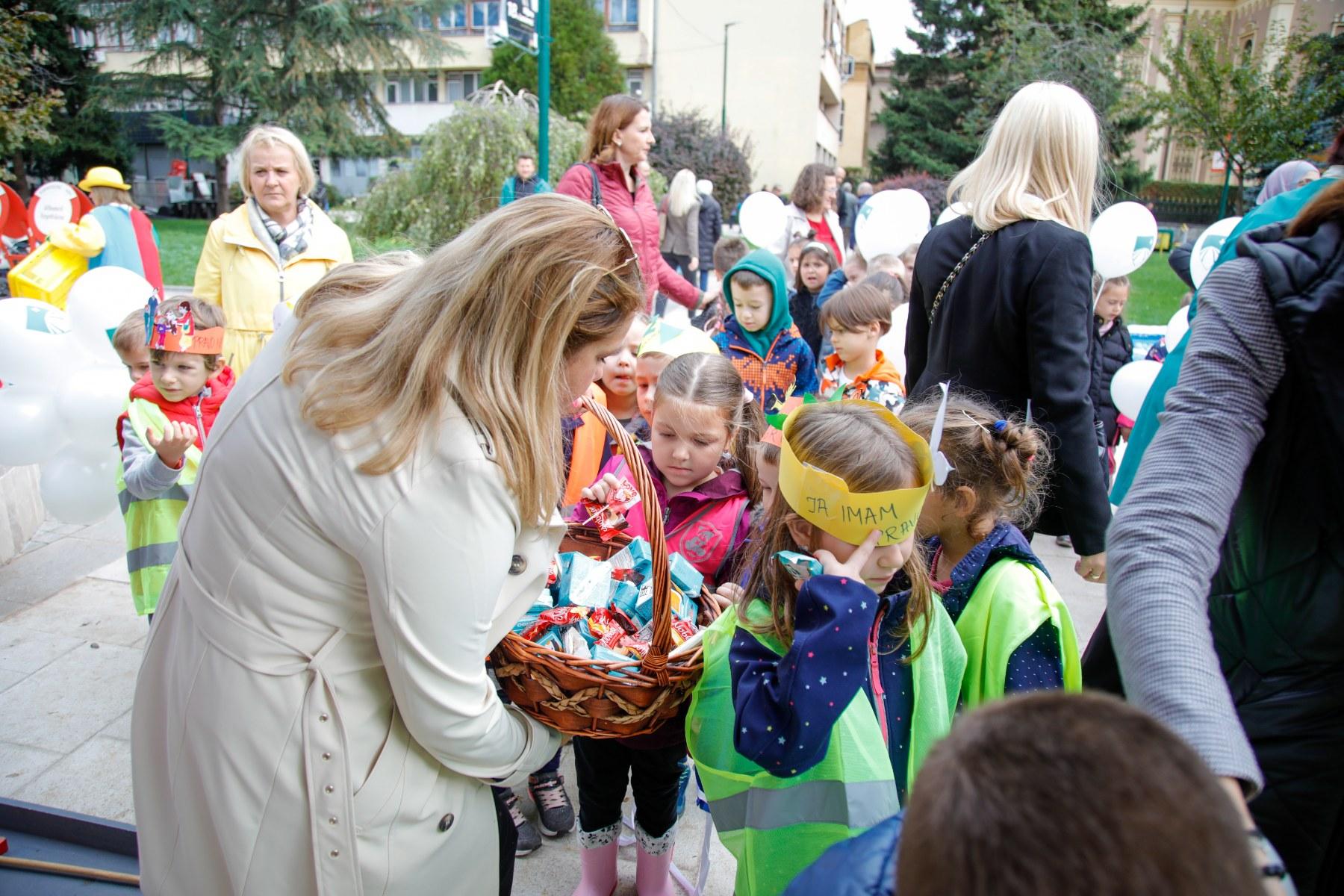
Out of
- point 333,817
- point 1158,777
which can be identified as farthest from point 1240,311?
point 333,817

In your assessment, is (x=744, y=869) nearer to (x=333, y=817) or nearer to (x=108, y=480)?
(x=333, y=817)

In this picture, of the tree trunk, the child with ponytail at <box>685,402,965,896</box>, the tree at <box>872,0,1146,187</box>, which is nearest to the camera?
the child with ponytail at <box>685,402,965,896</box>

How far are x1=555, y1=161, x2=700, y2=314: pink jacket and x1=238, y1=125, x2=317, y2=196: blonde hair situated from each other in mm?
1110

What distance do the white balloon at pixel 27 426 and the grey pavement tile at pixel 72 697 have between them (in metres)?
0.80

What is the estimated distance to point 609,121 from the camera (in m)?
4.39

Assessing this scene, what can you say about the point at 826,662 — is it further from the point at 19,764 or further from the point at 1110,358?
the point at 1110,358

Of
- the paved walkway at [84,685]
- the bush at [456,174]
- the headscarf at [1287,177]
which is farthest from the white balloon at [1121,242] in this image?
the bush at [456,174]

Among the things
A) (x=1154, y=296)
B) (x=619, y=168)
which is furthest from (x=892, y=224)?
(x=1154, y=296)

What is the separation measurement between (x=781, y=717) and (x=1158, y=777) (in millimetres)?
774

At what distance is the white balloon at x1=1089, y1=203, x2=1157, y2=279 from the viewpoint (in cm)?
504

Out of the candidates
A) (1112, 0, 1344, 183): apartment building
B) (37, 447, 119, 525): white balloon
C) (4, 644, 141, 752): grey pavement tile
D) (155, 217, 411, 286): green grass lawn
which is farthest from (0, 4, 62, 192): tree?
(1112, 0, 1344, 183): apartment building

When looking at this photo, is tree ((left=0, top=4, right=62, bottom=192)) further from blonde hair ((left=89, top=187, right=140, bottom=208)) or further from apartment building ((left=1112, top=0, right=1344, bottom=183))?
apartment building ((left=1112, top=0, right=1344, bottom=183))

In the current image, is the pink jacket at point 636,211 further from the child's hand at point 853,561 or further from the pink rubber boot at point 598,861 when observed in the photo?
the child's hand at point 853,561

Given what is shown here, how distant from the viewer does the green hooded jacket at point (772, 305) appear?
13.2ft
